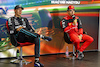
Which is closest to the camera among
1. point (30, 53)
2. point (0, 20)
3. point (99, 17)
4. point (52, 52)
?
point (0, 20)

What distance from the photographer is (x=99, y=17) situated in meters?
5.61

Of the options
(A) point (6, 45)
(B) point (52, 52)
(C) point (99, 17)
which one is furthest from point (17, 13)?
(C) point (99, 17)

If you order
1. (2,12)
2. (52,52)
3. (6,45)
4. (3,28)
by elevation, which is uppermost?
(2,12)

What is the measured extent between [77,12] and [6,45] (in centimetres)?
230

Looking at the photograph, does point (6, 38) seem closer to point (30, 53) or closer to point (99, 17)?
point (30, 53)

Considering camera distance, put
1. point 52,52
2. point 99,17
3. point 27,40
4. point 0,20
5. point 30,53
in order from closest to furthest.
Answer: point 27,40 < point 0,20 < point 30,53 < point 52,52 < point 99,17

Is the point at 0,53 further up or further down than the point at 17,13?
further down

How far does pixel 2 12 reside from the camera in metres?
4.27

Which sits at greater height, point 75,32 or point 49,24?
point 49,24

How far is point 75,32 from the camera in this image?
15.0 feet

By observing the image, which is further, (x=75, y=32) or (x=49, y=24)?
(x=49, y=24)

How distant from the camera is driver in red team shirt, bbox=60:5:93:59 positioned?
4361 millimetres

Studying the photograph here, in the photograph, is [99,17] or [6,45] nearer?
[6,45]

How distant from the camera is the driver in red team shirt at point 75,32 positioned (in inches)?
172
